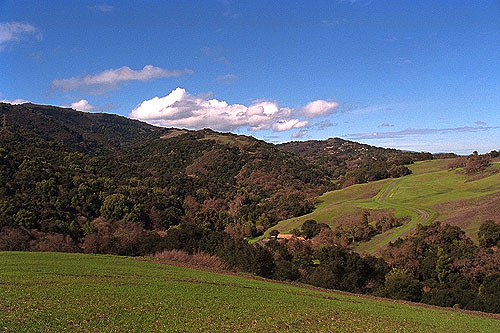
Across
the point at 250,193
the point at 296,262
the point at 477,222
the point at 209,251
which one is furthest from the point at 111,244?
the point at 250,193

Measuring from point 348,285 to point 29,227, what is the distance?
38622mm

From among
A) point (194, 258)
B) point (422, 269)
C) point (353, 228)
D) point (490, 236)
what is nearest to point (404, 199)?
point (353, 228)

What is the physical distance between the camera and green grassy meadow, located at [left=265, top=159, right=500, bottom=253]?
228ft

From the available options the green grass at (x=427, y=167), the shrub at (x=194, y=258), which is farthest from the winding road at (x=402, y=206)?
the shrub at (x=194, y=258)

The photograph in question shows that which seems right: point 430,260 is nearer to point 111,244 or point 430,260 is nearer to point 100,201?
point 111,244

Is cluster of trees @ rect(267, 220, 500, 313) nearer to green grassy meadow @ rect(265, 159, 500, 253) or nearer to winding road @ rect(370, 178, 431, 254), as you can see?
green grassy meadow @ rect(265, 159, 500, 253)

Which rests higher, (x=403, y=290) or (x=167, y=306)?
(x=167, y=306)

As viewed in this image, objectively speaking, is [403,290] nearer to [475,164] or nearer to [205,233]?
[205,233]

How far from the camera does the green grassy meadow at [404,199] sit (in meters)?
69.6

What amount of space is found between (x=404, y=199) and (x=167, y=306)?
84732 mm

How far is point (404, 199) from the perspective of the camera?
298ft

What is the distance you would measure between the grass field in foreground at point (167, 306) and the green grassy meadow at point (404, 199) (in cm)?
4141

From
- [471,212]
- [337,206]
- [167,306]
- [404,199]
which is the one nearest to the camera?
[167,306]

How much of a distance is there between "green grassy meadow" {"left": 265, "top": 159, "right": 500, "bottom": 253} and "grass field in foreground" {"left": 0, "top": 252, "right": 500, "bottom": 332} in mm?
41407
